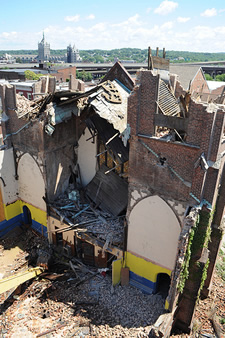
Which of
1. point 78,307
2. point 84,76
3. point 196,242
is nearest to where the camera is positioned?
point 196,242

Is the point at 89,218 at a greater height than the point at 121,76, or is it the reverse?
the point at 121,76

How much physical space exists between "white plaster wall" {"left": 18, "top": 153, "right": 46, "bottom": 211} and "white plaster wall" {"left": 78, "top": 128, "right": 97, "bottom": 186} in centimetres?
332

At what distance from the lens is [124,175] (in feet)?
62.4

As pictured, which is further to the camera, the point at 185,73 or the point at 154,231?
the point at 185,73

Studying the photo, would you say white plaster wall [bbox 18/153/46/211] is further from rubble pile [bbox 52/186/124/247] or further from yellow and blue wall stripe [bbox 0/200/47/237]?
rubble pile [bbox 52/186/124/247]

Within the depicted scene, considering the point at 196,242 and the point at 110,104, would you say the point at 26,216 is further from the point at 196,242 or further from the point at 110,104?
the point at 196,242

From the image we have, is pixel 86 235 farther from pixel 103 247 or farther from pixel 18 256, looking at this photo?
pixel 18 256

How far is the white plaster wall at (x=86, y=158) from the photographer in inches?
815

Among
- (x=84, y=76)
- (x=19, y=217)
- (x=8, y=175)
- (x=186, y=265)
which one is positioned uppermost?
(x=84, y=76)

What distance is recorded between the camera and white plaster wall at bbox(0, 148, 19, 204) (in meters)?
21.0

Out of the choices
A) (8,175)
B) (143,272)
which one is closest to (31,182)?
(8,175)

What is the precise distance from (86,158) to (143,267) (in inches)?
355

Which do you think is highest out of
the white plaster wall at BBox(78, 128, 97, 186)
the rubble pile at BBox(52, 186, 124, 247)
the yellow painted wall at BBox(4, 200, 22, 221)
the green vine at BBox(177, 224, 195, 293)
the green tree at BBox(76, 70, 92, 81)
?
the green tree at BBox(76, 70, 92, 81)

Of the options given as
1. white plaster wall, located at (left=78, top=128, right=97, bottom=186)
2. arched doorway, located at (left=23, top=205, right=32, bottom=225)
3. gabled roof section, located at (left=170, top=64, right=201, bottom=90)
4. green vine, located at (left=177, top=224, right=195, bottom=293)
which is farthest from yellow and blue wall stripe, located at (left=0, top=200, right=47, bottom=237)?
gabled roof section, located at (left=170, top=64, right=201, bottom=90)
